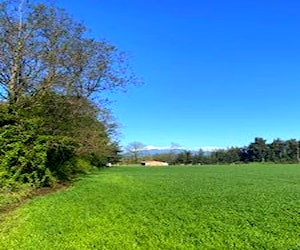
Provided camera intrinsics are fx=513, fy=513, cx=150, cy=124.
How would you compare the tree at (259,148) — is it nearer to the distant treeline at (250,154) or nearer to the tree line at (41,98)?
the distant treeline at (250,154)

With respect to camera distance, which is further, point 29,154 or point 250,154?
point 250,154

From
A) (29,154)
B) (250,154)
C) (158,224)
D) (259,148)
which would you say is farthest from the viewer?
(250,154)

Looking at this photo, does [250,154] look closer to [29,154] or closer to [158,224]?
[29,154]

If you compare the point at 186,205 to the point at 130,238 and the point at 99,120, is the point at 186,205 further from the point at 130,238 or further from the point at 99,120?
the point at 99,120

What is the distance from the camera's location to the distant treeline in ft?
420

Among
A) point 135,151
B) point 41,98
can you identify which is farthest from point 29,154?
point 135,151

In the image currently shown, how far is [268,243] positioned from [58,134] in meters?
19.9

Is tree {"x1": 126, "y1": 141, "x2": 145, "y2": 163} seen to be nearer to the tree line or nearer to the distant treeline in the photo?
the distant treeline

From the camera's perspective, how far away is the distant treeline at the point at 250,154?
128m

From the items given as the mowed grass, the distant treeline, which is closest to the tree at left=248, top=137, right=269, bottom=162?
the distant treeline

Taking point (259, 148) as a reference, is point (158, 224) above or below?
below

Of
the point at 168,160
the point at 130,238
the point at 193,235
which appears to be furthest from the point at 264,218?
the point at 168,160

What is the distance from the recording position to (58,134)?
2873 centimetres

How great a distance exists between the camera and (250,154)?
5143 inches
